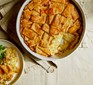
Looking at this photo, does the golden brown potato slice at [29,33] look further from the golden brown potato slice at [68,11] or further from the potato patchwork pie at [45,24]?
the golden brown potato slice at [68,11]

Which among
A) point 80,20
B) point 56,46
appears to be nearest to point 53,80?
point 56,46

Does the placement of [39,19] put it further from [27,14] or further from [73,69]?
[73,69]

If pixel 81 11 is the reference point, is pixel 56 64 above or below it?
below

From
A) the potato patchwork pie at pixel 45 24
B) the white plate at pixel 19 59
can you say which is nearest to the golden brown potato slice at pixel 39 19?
the potato patchwork pie at pixel 45 24

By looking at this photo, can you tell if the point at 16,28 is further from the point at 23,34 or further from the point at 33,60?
the point at 33,60

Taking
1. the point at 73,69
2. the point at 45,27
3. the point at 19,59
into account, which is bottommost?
the point at 73,69

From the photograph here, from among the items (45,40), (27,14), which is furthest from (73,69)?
(27,14)
